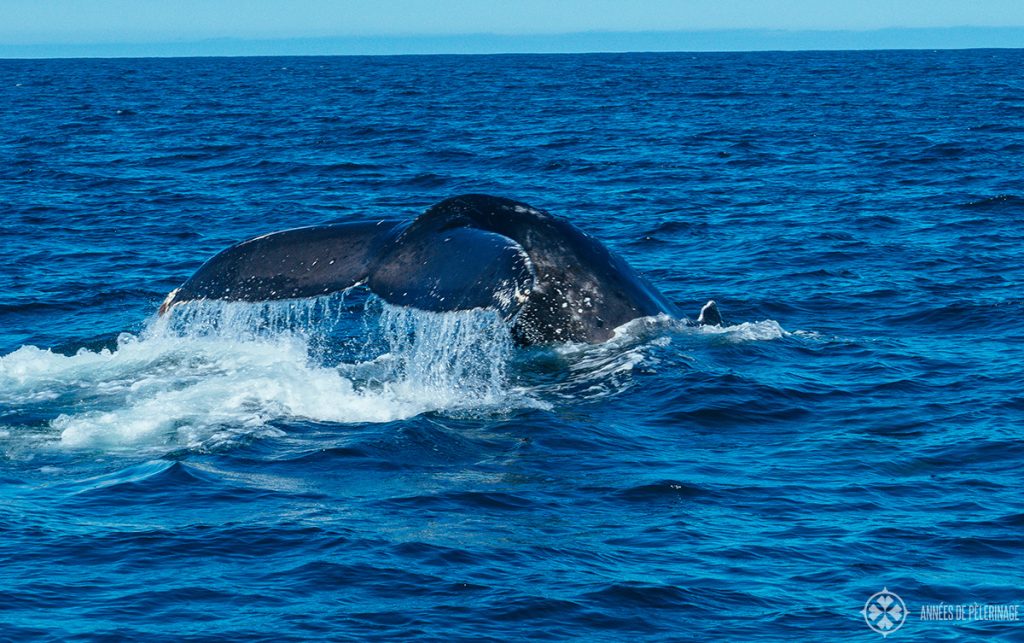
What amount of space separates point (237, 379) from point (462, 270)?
8.80ft

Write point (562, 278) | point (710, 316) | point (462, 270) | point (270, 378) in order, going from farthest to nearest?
point (710, 316) → point (270, 378) → point (562, 278) → point (462, 270)

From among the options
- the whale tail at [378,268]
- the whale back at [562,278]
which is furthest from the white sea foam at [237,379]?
the whale back at [562,278]

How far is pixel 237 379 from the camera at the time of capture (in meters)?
10.1

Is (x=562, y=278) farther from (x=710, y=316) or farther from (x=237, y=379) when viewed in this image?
(x=710, y=316)

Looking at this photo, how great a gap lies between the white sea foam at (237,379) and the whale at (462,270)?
15 centimetres

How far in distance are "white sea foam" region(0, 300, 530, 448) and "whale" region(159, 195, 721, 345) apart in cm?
15

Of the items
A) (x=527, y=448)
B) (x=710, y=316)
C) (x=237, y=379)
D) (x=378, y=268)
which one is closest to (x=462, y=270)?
(x=378, y=268)

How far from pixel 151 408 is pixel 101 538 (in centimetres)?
248

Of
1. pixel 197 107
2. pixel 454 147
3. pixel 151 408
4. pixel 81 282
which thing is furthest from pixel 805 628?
pixel 197 107

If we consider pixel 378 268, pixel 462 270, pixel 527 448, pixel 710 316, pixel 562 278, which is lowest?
pixel 527 448

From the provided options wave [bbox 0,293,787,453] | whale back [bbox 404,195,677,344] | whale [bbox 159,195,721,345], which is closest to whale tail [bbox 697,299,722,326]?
wave [bbox 0,293,787,453]

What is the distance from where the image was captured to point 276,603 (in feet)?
20.7

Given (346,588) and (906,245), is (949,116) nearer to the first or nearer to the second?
(906,245)

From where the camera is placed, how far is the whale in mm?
8180
